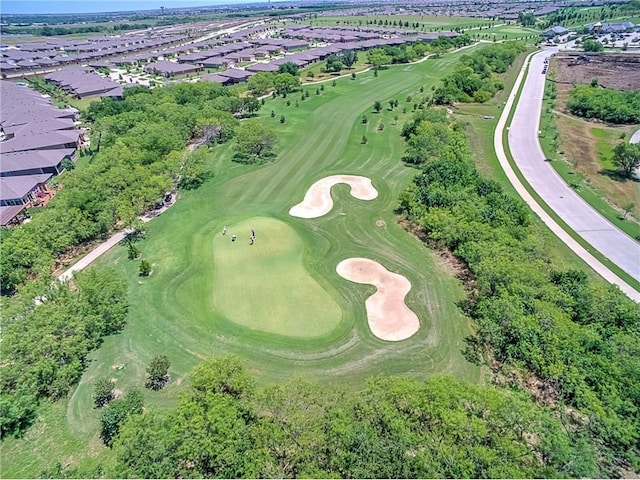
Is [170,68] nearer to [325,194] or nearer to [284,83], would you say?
[284,83]

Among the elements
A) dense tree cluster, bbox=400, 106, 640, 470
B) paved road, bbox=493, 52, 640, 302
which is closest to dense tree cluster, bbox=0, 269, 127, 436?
dense tree cluster, bbox=400, 106, 640, 470

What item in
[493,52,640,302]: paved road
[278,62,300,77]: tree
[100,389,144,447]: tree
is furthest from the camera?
[278,62,300,77]: tree

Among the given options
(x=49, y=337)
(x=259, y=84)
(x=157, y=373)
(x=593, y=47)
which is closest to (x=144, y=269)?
(x=49, y=337)

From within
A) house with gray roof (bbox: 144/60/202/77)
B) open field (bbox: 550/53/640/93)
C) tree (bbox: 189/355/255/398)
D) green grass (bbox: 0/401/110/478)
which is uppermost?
house with gray roof (bbox: 144/60/202/77)

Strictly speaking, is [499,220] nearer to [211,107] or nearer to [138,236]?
[138,236]

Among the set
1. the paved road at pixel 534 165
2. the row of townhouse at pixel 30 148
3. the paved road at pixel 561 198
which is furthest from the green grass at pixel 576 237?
the row of townhouse at pixel 30 148

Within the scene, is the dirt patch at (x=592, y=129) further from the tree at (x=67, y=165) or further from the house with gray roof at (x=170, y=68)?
the house with gray roof at (x=170, y=68)

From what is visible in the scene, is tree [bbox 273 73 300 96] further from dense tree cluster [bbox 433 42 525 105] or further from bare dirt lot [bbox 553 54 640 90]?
bare dirt lot [bbox 553 54 640 90]

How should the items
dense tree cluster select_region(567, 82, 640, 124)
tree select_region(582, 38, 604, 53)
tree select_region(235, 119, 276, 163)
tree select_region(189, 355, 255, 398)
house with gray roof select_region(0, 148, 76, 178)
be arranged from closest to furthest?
1. tree select_region(189, 355, 255, 398)
2. house with gray roof select_region(0, 148, 76, 178)
3. tree select_region(235, 119, 276, 163)
4. dense tree cluster select_region(567, 82, 640, 124)
5. tree select_region(582, 38, 604, 53)
